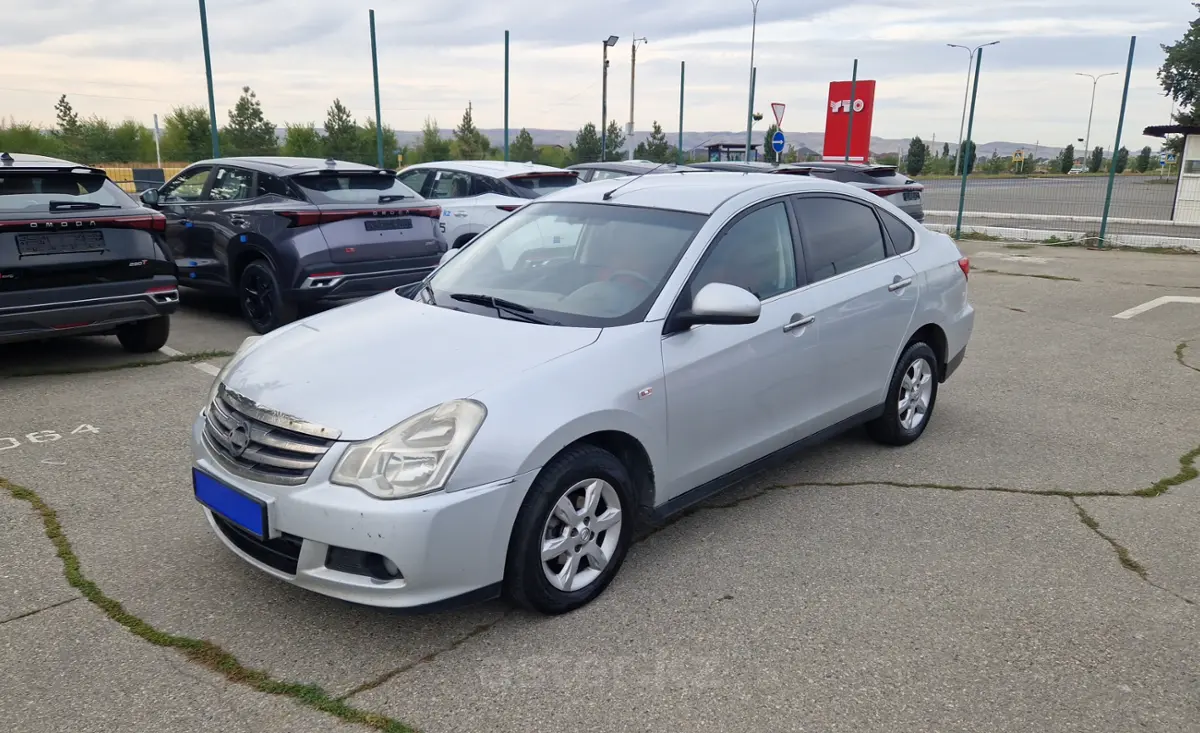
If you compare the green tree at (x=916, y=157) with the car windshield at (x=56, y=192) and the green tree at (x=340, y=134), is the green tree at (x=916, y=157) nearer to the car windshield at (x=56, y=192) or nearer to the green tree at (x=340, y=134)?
the green tree at (x=340, y=134)

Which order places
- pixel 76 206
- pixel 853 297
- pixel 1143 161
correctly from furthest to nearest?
1. pixel 1143 161
2. pixel 76 206
3. pixel 853 297

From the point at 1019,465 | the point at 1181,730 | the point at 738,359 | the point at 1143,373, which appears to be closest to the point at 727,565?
the point at 738,359

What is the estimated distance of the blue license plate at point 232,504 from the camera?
299cm

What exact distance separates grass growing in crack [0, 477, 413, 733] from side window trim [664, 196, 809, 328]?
181cm

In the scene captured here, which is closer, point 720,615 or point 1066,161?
point 720,615

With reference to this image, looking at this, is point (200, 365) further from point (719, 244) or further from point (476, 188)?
point (719, 244)

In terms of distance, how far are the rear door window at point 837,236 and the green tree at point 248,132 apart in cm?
1918

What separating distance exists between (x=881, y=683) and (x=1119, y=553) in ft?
5.52

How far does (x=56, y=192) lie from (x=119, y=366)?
1.35 m

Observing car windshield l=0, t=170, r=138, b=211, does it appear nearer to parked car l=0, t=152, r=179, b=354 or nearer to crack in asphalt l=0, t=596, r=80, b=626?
parked car l=0, t=152, r=179, b=354

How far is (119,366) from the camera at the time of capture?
265 inches

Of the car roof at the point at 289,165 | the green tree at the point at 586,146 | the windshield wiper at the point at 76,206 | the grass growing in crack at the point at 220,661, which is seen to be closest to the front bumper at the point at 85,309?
the windshield wiper at the point at 76,206

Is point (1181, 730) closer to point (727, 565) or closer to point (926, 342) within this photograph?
point (727, 565)

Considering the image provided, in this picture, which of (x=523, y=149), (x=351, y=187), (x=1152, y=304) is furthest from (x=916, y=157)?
(x=351, y=187)
